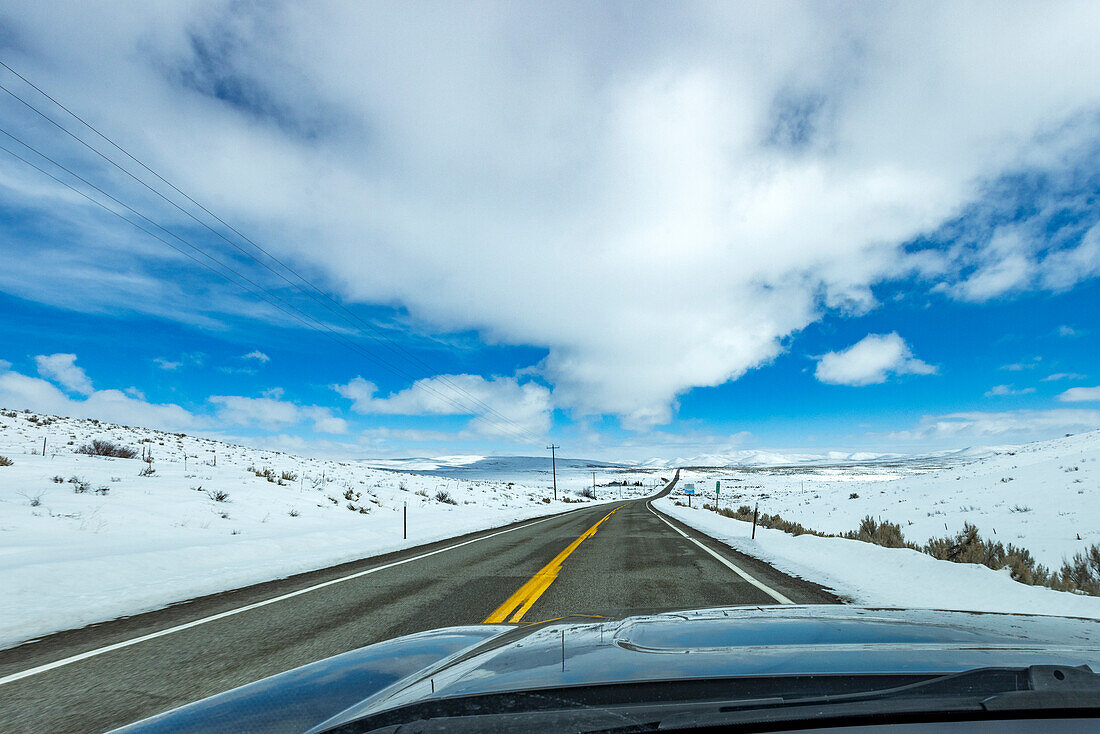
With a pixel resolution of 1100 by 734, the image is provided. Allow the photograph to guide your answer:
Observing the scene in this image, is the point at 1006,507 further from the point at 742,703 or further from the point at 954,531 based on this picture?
the point at 742,703

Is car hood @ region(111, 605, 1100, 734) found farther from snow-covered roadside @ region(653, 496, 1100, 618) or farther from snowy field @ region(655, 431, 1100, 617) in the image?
snowy field @ region(655, 431, 1100, 617)

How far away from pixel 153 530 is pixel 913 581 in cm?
1556

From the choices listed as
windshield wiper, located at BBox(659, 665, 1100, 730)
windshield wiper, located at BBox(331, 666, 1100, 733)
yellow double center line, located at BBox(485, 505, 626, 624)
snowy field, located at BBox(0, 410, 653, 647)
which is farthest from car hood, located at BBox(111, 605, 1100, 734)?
snowy field, located at BBox(0, 410, 653, 647)

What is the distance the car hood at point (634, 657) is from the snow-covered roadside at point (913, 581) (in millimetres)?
3513

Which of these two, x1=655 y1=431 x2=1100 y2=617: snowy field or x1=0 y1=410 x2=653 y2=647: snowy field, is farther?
x1=0 y1=410 x2=653 y2=647: snowy field

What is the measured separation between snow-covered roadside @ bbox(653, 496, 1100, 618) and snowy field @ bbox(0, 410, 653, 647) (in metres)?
9.30

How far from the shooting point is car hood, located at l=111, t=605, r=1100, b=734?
1.98 metres

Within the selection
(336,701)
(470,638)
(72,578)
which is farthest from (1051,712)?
(72,578)

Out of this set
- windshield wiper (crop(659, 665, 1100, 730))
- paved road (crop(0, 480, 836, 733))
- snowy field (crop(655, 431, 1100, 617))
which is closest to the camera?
windshield wiper (crop(659, 665, 1100, 730))

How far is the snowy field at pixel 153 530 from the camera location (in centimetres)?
694

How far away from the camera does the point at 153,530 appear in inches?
473

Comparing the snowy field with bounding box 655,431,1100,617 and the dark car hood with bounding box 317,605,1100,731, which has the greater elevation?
the dark car hood with bounding box 317,605,1100,731

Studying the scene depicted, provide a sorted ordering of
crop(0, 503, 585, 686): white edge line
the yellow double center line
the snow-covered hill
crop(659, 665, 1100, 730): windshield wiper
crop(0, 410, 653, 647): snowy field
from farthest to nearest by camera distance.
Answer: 1. the snow-covered hill
2. crop(0, 410, 653, 647): snowy field
3. the yellow double center line
4. crop(0, 503, 585, 686): white edge line
5. crop(659, 665, 1100, 730): windshield wiper

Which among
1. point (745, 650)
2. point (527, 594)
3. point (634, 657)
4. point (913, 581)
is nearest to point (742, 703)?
point (634, 657)
